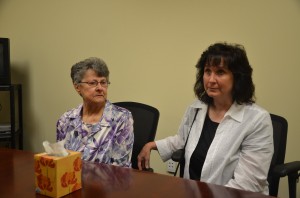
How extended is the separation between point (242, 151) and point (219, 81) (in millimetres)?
361

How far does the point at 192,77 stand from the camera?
8.13 ft

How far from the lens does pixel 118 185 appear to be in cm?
116

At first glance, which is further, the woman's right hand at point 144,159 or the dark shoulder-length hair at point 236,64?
the woman's right hand at point 144,159

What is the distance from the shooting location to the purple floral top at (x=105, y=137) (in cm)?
163

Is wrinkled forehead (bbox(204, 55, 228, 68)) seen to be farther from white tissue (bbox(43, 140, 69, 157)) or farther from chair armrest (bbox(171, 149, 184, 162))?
white tissue (bbox(43, 140, 69, 157))

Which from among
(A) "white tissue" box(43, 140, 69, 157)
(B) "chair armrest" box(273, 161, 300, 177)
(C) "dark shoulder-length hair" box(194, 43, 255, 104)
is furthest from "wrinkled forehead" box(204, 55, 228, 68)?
(A) "white tissue" box(43, 140, 69, 157)

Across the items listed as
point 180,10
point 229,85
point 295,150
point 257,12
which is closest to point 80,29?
point 180,10

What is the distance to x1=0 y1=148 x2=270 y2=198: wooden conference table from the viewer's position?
1079 mm

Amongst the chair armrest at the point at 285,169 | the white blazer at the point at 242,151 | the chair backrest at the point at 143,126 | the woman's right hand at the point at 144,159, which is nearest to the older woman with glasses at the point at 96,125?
the woman's right hand at the point at 144,159

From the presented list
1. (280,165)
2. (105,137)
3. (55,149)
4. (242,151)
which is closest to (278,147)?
(280,165)

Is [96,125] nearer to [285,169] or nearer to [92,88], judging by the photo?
[92,88]

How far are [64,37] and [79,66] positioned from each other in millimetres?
1312

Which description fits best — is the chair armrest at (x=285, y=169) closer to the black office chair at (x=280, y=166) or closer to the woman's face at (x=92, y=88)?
the black office chair at (x=280, y=166)

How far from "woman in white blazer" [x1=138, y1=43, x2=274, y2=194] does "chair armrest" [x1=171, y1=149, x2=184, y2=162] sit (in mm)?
49
